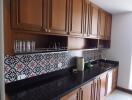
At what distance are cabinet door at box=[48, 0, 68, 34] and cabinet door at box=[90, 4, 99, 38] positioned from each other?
0.90 meters

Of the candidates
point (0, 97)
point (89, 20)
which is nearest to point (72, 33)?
point (89, 20)

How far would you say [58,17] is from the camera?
5.61 ft

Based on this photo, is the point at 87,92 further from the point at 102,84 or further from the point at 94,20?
the point at 94,20

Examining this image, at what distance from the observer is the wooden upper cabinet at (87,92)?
193 centimetres

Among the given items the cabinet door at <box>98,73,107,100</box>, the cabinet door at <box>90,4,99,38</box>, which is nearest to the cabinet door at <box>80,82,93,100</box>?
the cabinet door at <box>98,73,107,100</box>

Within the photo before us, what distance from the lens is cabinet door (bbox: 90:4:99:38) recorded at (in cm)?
258

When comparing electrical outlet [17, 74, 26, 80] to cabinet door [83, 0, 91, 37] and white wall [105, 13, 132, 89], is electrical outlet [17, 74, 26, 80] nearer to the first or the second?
cabinet door [83, 0, 91, 37]

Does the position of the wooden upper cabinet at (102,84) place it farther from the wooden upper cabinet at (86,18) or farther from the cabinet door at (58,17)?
the cabinet door at (58,17)

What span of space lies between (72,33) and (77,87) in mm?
885

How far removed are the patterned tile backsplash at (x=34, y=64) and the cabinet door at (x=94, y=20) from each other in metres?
0.67

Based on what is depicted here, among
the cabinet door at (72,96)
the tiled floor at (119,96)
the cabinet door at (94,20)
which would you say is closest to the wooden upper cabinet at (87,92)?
the cabinet door at (72,96)

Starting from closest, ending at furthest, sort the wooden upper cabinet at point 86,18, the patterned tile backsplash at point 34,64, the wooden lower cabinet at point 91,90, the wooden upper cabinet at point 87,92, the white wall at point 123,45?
the patterned tile backsplash at point 34,64 < the wooden lower cabinet at point 91,90 < the wooden upper cabinet at point 87,92 < the wooden upper cabinet at point 86,18 < the white wall at point 123,45

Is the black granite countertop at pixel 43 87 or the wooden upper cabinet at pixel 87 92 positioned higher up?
the black granite countertop at pixel 43 87

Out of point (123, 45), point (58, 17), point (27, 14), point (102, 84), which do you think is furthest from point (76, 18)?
point (123, 45)
